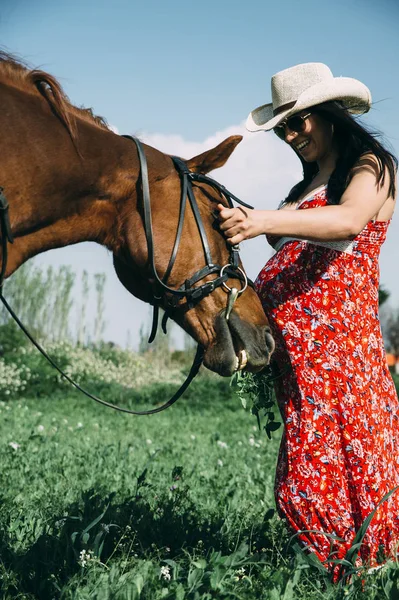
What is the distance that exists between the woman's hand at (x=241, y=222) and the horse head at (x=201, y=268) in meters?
0.06

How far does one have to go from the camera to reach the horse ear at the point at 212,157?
276 cm

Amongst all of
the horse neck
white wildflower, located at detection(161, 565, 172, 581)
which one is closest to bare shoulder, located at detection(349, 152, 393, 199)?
the horse neck

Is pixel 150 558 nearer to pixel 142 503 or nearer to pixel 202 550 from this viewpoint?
pixel 202 550

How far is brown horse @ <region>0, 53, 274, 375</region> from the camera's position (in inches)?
97.9

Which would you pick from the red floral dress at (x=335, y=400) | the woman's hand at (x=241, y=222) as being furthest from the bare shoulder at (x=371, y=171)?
the woman's hand at (x=241, y=222)

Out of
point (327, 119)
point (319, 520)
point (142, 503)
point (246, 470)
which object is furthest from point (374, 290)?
point (246, 470)

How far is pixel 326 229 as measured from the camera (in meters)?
2.69

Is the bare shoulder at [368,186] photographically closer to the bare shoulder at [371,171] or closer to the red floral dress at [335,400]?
the bare shoulder at [371,171]

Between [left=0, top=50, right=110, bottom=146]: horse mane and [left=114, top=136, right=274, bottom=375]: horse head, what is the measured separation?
0.37m

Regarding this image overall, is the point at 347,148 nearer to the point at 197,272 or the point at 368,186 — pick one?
the point at 368,186

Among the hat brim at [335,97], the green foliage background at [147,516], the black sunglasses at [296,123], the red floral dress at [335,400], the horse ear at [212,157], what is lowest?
the green foliage background at [147,516]

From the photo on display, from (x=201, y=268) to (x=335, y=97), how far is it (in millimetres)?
926

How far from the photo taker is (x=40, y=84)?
2.60 meters

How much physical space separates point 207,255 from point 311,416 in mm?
795
